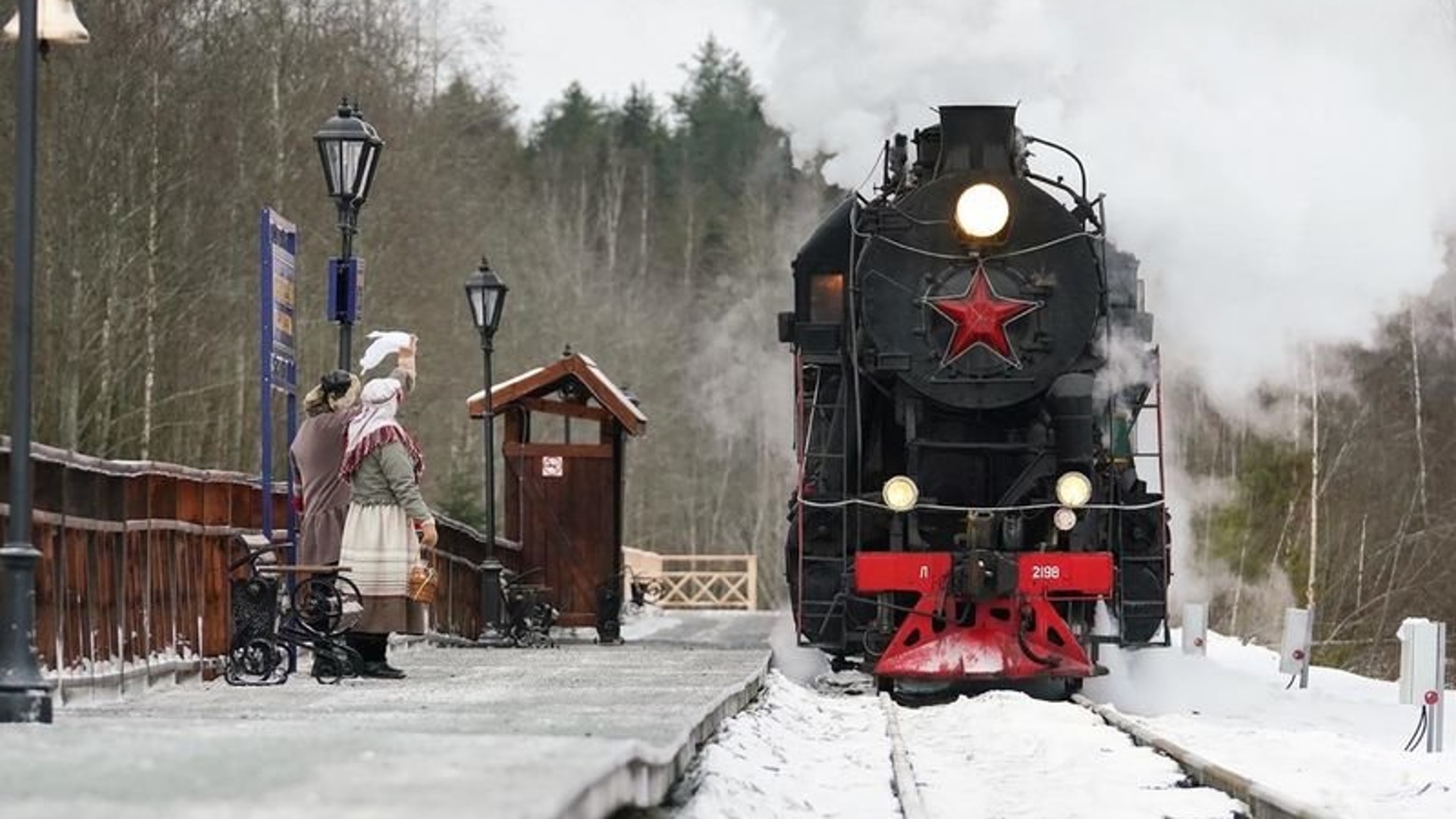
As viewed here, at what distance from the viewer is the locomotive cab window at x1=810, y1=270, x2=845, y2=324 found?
17875mm

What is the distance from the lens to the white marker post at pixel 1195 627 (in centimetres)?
2492

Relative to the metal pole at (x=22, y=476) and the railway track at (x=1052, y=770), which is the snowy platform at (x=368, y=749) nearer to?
the metal pole at (x=22, y=476)

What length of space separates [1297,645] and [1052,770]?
32.5 ft

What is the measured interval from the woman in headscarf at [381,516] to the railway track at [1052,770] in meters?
2.75

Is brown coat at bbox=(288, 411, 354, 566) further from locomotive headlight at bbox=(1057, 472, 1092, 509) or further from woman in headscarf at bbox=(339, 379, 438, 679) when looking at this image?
locomotive headlight at bbox=(1057, 472, 1092, 509)

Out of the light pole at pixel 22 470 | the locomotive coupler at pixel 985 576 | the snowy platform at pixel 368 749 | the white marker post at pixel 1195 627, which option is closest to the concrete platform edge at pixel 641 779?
the snowy platform at pixel 368 749

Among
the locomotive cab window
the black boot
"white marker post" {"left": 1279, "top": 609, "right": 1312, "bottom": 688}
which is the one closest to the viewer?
the black boot

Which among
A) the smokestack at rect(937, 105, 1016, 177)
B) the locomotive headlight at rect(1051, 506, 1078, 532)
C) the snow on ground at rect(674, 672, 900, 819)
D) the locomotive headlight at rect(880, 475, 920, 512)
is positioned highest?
the smokestack at rect(937, 105, 1016, 177)

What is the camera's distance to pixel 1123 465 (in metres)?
17.7

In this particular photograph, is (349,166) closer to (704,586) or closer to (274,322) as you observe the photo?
(274,322)

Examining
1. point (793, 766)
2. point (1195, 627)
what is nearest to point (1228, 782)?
point (793, 766)

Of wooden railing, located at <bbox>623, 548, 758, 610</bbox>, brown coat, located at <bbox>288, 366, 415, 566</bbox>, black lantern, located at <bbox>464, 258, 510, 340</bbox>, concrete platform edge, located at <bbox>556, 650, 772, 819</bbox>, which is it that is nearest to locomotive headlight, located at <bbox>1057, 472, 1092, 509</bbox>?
brown coat, located at <bbox>288, 366, 415, 566</bbox>

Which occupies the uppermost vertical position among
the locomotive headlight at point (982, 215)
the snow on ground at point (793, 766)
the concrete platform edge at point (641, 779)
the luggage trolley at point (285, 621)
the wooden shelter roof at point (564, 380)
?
the locomotive headlight at point (982, 215)

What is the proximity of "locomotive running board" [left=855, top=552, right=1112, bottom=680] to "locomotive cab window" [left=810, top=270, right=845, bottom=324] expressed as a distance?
6.33 ft
